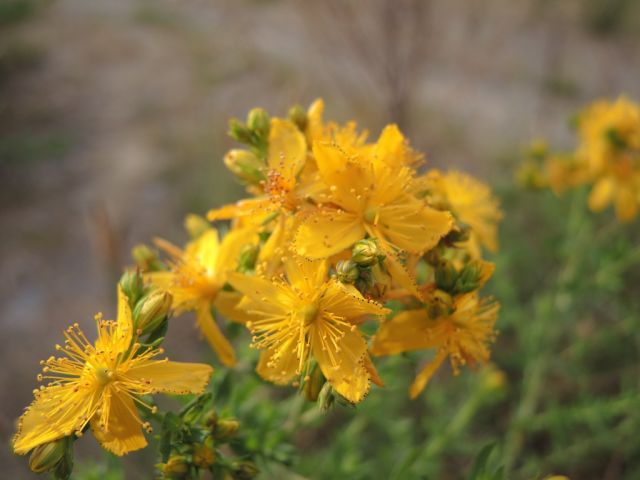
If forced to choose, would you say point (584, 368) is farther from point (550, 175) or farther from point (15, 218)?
point (15, 218)

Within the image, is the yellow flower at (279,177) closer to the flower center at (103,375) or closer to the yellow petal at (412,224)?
the yellow petal at (412,224)

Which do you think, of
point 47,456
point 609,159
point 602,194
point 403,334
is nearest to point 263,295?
point 403,334

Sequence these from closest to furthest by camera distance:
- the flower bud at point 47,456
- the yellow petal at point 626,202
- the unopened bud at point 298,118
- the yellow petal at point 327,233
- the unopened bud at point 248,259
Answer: the flower bud at point 47,456, the yellow petal at point 327,233, the unopened bud at point 248,259, the unopened bud at point 298,118, the yellow petal at point 626,202

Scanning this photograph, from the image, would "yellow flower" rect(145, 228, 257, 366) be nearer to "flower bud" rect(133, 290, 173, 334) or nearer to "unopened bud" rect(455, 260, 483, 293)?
"flower bud" rect(133, 290, 173, 334)

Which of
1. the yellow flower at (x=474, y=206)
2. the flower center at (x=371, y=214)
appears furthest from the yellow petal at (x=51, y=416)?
the yellow flower at (x=474, y=206)

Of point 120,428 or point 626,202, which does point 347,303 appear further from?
point 626,202

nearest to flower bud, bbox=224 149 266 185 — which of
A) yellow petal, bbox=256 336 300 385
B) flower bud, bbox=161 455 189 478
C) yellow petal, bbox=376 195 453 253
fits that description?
yellow petal, bbox=376 195 453 253
